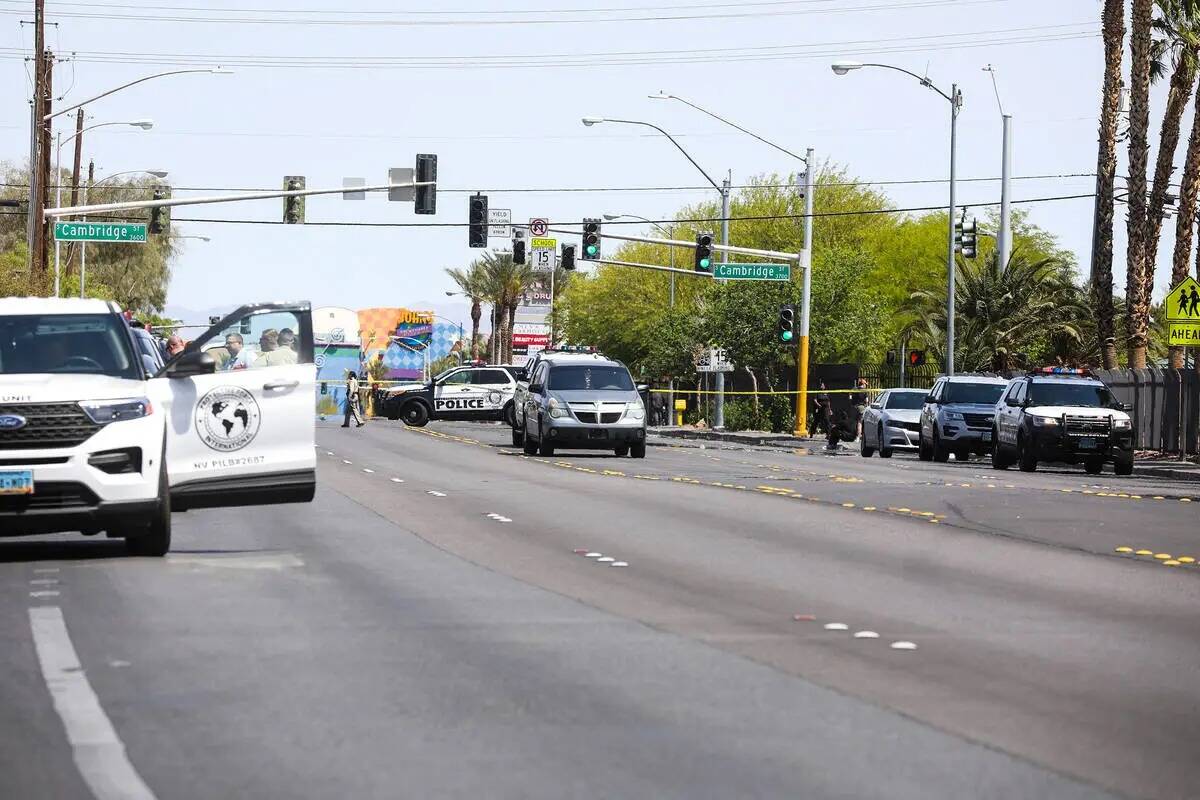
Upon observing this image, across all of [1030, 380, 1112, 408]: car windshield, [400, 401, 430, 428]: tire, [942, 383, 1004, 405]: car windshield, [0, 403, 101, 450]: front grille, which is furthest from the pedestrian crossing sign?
[400, 401, 430, 428]: tire

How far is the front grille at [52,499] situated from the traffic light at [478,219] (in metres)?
37.7

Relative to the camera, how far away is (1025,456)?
35938 mm

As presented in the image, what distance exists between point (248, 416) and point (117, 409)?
1.63 meters

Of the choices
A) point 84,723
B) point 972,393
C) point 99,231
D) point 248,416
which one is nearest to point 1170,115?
point 972,393

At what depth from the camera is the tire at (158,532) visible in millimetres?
14703

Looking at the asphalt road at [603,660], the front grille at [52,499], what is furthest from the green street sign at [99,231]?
the front grille at [52,499]

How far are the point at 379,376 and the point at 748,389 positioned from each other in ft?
304

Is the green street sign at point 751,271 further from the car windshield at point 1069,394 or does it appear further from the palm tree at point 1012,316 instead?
the car windshield at point 1069,394

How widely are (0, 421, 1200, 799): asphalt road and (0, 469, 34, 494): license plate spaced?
554 millimetres

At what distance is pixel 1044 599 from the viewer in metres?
12.9

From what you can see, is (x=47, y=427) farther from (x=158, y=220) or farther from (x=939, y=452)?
(x=158, y=220)

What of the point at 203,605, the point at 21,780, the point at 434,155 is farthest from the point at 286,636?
the point at 434,155

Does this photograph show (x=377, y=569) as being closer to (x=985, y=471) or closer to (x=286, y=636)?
(x=286, y=636)

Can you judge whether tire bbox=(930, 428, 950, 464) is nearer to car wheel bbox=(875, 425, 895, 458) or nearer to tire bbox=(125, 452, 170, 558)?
car wheel bbox=(875, 425, 895, 458)
